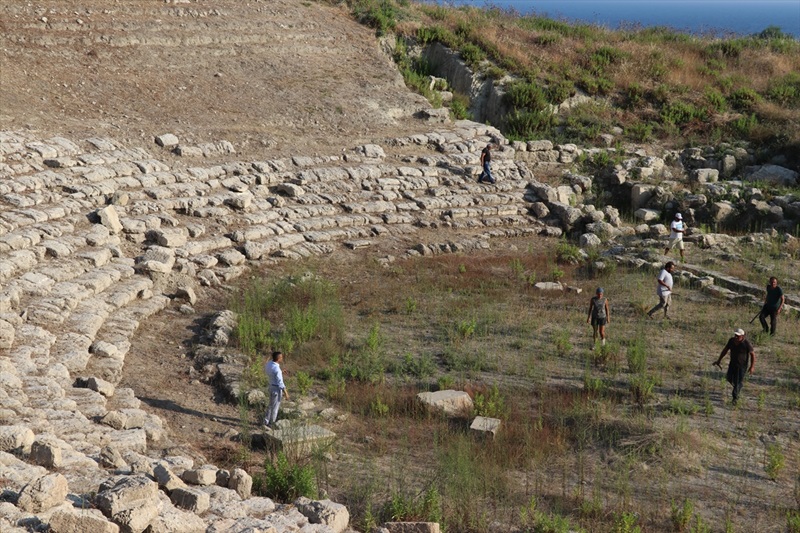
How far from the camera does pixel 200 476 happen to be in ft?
32.4

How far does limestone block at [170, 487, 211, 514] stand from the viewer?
29.3 feet

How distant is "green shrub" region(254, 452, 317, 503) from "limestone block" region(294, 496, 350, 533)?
0.70m

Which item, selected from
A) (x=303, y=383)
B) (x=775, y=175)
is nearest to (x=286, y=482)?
(x=303, y=383)

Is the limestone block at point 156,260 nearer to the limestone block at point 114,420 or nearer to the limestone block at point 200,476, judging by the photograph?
the limestone block at point 114,420

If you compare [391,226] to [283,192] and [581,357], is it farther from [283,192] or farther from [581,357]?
[581,357]

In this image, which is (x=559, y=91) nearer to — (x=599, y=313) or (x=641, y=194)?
(x=641, y=194)

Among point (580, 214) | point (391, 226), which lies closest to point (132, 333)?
point (391, 226)

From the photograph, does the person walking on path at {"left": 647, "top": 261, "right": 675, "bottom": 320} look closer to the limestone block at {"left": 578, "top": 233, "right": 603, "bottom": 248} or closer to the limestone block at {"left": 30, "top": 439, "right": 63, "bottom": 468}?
the limestone block at {"left": 578, "top": 233, "right": 603, "bottom": 248}

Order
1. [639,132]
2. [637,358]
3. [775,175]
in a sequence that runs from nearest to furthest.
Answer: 1. [637,358]
2. [775,175]
3. [639,132]

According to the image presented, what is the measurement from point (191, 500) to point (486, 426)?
15.5 feet

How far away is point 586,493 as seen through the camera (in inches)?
447

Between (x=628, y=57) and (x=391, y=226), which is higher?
(x=628, y=57)

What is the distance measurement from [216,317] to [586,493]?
7465 mm

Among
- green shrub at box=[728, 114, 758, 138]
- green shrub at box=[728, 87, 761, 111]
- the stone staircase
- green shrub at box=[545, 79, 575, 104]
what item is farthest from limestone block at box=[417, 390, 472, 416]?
green shrub at box=[728, 87, 761, 111]
